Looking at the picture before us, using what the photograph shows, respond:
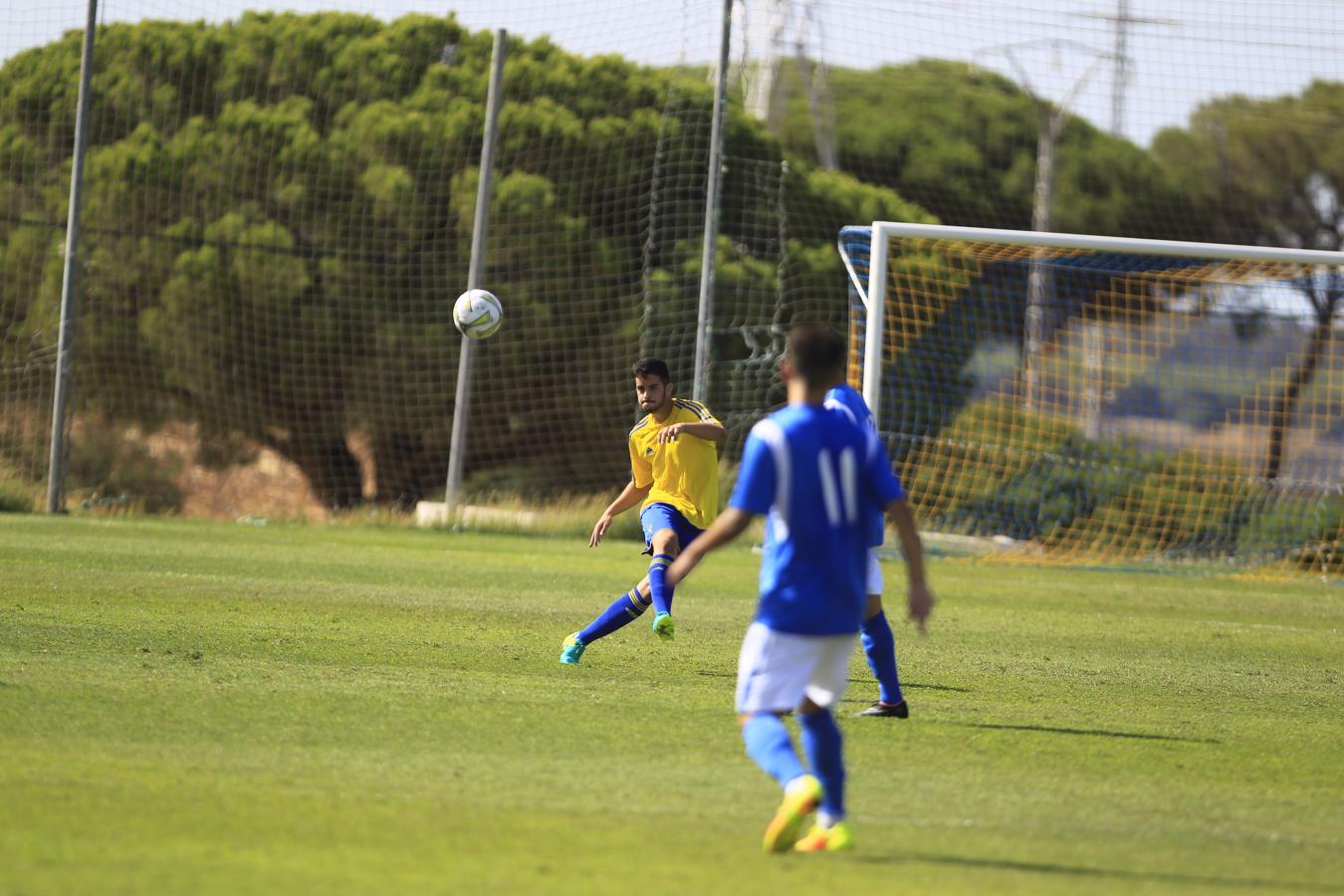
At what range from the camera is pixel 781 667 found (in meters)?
5.14

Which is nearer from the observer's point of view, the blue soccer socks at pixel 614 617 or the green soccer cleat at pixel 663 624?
the green soccer cleat at pixel 663 624

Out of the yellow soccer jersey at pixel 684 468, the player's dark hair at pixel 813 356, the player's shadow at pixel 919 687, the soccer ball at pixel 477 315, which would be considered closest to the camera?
the player's dark hair at pixel 813 356

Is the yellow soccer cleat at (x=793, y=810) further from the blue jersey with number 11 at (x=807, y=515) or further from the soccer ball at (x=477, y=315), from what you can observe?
the soccer ball at (x=477, y=315)

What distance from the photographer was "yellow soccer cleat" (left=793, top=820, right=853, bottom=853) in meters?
5.11

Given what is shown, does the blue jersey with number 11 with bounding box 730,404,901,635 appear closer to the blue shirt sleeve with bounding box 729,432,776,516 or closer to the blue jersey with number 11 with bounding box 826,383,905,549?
the blue shirt sleeve with bounding box 729,432,776,516

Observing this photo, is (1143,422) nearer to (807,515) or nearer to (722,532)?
(807,515)

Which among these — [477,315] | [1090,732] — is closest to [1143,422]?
[477,315]

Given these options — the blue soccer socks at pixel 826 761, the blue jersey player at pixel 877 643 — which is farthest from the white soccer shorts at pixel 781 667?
the blue jersey player at pixel 877 643

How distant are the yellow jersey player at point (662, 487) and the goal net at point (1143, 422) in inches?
349

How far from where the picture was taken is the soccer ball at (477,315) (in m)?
12.6

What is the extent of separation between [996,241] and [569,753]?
1161cm

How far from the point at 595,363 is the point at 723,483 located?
3.62 meters

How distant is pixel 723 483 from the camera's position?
72.9ft

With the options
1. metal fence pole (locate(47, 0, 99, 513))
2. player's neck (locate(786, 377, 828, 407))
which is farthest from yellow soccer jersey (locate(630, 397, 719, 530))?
metal fence pole (locate(47, 0, 99, 513))
